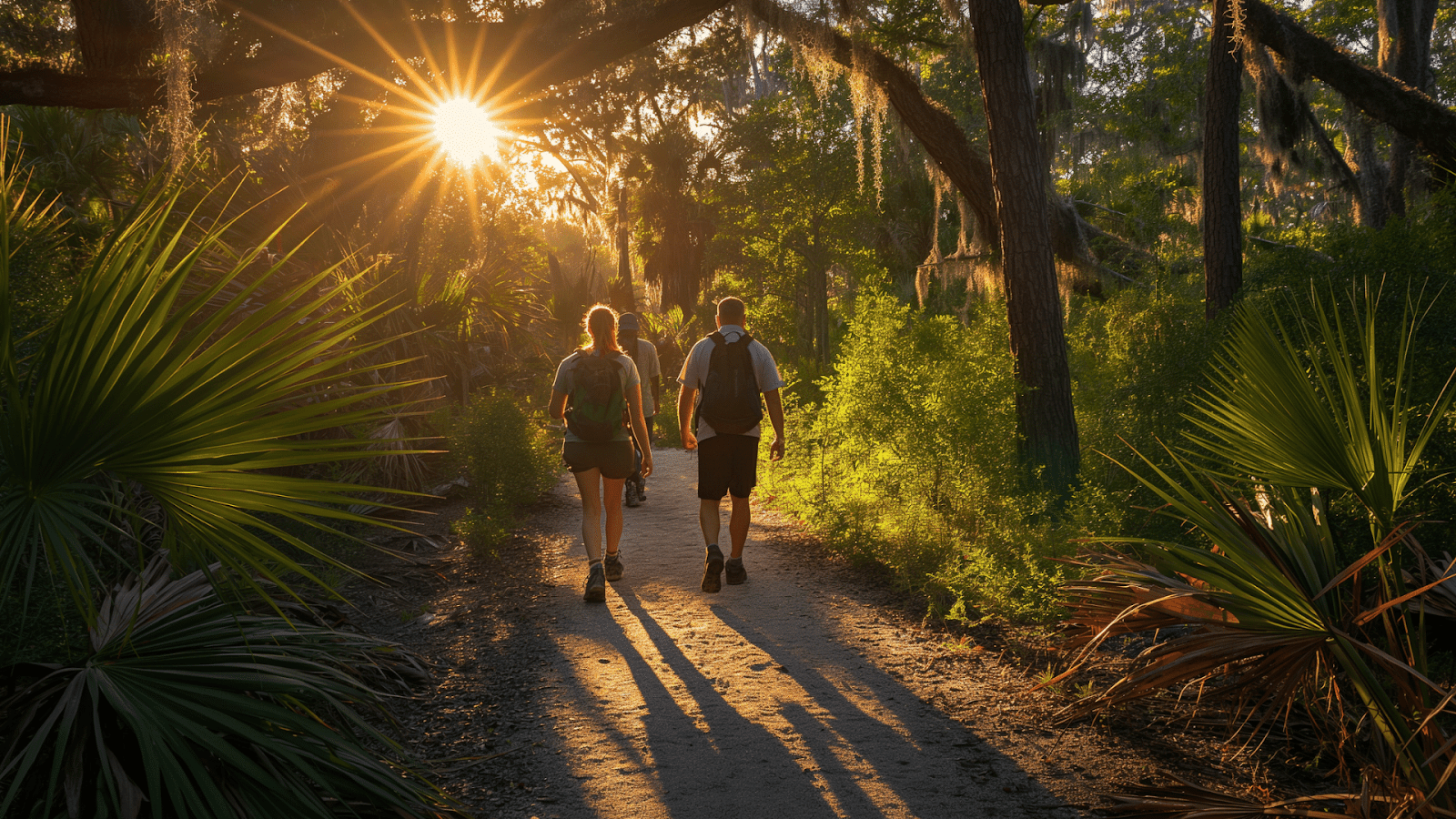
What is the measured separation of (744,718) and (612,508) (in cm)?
247

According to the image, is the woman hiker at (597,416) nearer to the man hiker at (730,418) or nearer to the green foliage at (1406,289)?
the man hiker at (730,418)

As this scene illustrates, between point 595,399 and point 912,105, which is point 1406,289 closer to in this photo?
point 595,399

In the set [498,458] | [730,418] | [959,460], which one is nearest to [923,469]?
[959,460]

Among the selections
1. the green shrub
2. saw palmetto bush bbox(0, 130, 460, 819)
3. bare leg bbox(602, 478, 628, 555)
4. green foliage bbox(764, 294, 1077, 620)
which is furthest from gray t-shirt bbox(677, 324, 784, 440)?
the green shrub

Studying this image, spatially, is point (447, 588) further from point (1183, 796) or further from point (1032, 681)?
point (1183, 796)

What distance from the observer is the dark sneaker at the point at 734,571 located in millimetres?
5812

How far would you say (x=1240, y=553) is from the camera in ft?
7.16

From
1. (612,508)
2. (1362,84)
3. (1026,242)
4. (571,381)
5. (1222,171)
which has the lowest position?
(612,508)

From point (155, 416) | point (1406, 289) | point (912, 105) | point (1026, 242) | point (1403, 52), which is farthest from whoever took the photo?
point (1403, 52)

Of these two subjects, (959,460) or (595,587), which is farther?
(959,460)

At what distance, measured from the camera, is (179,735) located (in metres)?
1.88

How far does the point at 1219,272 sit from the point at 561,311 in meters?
16.0

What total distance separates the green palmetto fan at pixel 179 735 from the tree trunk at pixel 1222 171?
869 cm

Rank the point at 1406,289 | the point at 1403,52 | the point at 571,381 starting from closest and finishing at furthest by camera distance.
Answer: the point at 1406,289 → the point at 571,381 → the point at 1403,52
